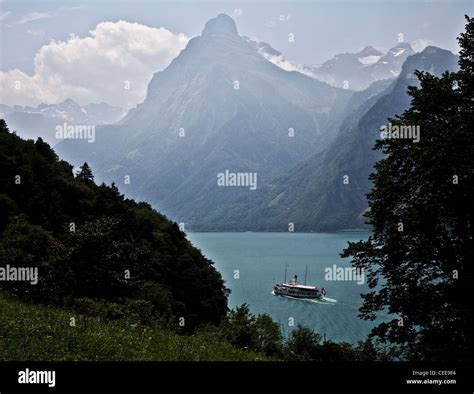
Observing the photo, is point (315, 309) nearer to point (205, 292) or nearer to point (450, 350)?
point (205, 292)

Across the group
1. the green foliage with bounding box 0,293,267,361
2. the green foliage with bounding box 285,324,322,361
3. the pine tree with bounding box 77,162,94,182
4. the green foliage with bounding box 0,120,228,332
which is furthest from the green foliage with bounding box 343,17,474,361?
the pine tree with bounding box 77,162,94,182

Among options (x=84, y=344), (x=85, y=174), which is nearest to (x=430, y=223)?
(x=84, y=344)

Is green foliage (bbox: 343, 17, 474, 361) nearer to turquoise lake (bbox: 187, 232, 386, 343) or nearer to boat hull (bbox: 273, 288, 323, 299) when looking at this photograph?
turquoise lake (bbox: 187, 232, 386, 343)

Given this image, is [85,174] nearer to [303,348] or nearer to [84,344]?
[303,348]

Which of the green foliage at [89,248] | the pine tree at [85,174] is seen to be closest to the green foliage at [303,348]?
the green foliage at [89,248]

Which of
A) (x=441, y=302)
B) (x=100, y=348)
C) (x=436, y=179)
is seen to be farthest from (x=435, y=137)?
(x=100, y=348)
